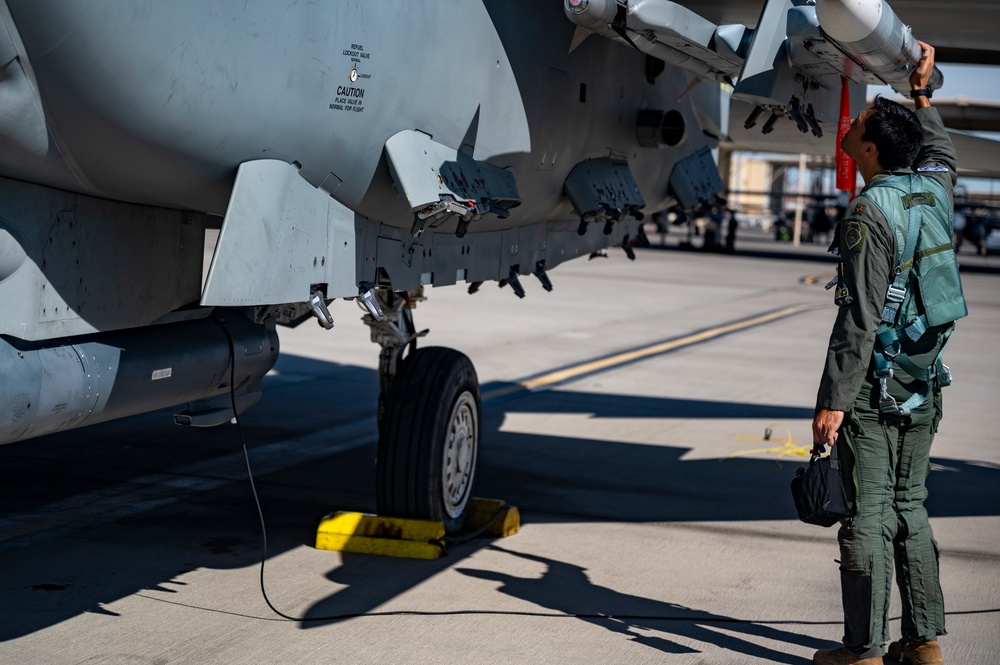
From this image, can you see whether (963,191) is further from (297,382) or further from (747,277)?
(297,382)

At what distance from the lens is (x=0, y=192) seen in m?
4.07

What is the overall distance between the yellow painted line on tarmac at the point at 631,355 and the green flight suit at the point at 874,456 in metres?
6.54

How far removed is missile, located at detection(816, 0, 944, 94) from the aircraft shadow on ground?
2.42 metres

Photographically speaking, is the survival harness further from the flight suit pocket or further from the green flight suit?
the flight suit pocket

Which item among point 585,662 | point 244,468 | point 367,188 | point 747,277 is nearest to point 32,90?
point 367,188

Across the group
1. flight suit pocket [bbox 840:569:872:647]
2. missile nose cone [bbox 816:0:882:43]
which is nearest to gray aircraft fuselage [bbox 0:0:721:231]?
missile nose cone [bbox 816:0:882:43]

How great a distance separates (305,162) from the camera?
4.59m

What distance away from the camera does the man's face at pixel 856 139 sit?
4547mm

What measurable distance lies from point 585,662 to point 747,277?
24.8 m

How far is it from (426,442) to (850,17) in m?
2.82

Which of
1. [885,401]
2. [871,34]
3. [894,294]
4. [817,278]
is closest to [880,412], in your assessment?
[885,401]

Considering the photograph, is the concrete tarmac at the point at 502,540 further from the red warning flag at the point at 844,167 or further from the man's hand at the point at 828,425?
the red warning flag at the point at 844,167

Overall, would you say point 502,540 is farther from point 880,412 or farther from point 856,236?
point 856,236

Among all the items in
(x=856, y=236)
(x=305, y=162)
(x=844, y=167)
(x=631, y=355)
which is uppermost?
(x=844, y=167)
